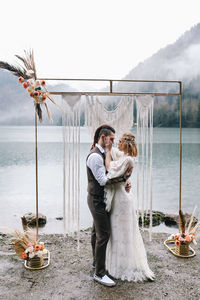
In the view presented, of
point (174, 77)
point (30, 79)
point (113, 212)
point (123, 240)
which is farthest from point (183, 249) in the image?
point (174, 77)

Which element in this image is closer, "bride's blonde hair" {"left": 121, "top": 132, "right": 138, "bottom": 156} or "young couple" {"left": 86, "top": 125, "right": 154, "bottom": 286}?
"young couple" {"left": 86, "top": 125, "right": 154, "bottom": 286}

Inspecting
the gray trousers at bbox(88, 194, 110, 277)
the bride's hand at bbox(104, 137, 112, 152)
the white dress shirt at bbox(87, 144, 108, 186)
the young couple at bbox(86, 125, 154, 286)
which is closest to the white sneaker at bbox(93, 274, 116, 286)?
the young couple at bbox(86, 125, 154, 286)

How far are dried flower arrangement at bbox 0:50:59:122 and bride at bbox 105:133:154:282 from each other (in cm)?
112

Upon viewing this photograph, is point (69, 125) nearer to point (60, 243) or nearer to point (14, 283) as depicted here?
point (60, 243)

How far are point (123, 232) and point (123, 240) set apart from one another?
3.2 inches

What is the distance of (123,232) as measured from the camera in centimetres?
310

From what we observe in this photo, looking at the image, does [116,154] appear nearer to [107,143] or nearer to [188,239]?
[107,143]

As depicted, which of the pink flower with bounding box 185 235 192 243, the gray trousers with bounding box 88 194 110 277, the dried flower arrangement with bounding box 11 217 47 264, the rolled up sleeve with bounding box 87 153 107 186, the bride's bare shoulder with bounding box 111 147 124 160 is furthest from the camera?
the pink flower with bounding box 185 235 192 243

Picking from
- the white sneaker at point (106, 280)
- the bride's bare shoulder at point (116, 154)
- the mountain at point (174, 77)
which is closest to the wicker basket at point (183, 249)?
the white sneaker at point (106, 280)

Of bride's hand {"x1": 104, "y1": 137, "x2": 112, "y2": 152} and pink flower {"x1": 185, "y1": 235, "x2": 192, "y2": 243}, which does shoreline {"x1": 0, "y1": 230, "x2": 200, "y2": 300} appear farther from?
bride's hand {"x1": 104, "y1": 137, "x2": 112, "y2": 152}

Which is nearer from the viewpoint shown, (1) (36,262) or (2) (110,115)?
(1) (36,262)

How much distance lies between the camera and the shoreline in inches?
117

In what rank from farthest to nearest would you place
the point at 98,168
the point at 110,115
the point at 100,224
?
the point at 110,115 < the point at 100,224 < the point at 98,168

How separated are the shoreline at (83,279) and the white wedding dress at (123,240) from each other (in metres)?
0.12
